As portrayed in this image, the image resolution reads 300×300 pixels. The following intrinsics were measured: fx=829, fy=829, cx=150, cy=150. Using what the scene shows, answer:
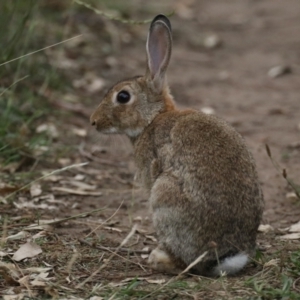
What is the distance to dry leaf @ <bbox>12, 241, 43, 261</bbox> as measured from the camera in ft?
16.9

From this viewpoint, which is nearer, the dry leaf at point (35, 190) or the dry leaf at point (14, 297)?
the dry leaf at point (14, 297)

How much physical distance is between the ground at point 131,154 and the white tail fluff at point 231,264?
→ 0.22ft

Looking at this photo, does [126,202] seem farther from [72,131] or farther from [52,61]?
[52,61]

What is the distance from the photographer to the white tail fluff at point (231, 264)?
4945 mm

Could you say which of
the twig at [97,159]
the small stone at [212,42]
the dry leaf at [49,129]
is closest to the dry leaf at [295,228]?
the twig at [97,159]

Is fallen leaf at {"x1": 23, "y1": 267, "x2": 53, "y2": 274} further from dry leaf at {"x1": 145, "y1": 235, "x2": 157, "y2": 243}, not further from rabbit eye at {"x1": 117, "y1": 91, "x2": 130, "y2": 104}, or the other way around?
rabbit eye at {"x1": 117, "y1": 91, "x2": 130, "y2": 104}

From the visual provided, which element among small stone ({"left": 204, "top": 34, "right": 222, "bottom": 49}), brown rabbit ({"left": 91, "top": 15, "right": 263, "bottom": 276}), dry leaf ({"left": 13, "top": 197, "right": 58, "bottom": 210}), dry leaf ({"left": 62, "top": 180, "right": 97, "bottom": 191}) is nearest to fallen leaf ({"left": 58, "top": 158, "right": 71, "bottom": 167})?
dry leaf ({"left": 62, "top": 180, "right": 97, "bottom": 191})

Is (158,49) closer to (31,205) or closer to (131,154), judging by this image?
(31,205)

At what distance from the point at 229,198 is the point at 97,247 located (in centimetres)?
107

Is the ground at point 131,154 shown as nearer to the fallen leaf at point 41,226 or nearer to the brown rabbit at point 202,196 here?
the fallen leaf at point 41,226

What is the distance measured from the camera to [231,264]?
495 cm

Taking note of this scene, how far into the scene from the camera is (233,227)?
16.2 feet

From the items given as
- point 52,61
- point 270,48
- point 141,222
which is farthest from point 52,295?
point 270,48

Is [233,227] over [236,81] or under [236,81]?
under
